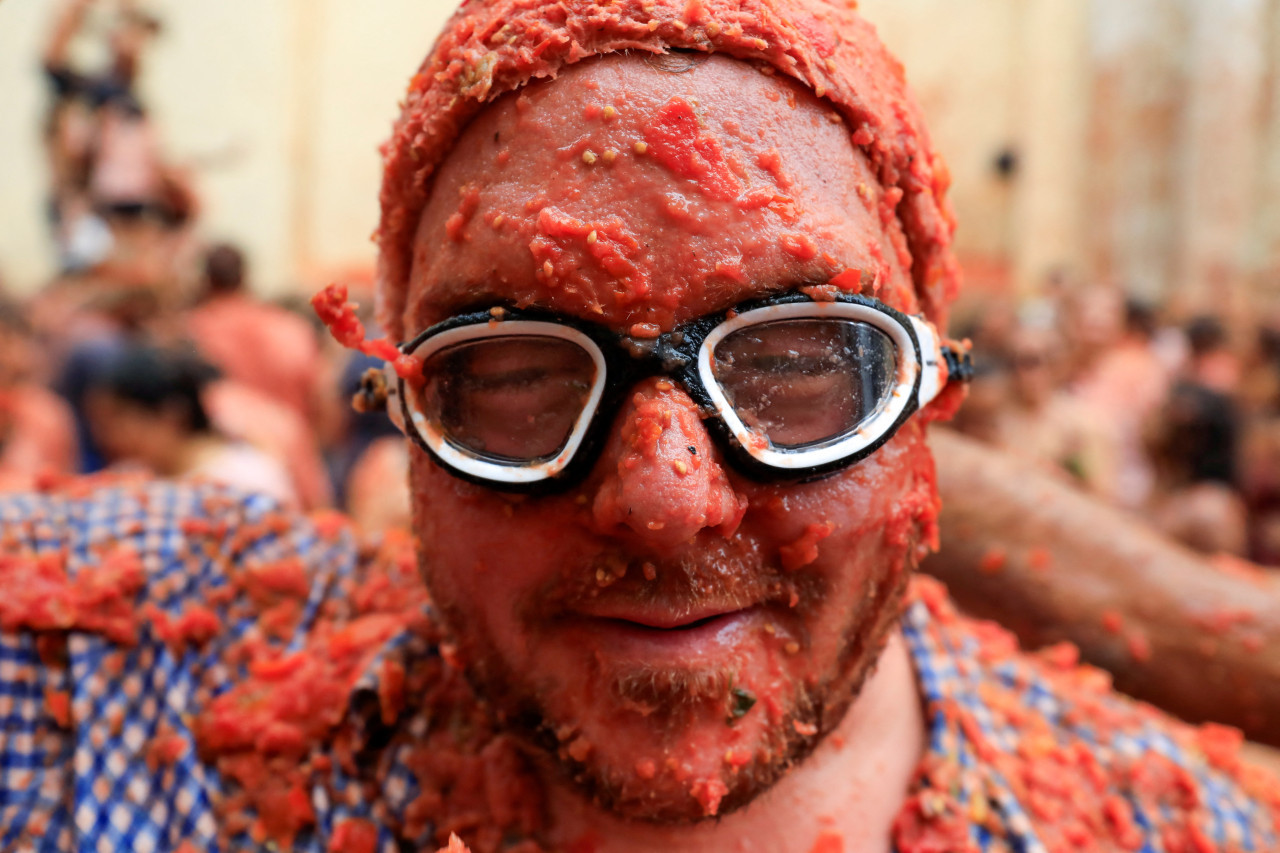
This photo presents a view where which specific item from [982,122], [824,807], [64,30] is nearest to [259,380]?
[64,30]

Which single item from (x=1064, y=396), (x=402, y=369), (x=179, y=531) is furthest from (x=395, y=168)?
(x=1064, y=396)

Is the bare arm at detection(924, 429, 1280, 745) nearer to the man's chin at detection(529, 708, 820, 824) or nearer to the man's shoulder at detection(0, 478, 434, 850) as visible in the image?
the man's chin at detection(529, 708, 820, 824)

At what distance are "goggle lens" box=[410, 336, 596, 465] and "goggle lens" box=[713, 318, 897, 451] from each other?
0.22 meters

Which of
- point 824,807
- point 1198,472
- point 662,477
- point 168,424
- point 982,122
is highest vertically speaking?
point 662,477

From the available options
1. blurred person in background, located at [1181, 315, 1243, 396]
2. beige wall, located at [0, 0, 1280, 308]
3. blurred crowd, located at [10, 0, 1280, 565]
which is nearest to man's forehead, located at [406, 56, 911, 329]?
blurred crowd, located at [10, 0, 1280, 565]

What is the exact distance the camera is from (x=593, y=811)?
161 centimetres

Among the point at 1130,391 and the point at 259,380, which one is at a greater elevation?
the point at 259,380

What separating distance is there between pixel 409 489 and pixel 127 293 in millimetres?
5281

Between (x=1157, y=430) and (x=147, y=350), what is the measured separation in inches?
234

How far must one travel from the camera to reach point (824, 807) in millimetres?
1647

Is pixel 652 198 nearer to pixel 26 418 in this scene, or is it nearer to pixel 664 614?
pixel 664 614

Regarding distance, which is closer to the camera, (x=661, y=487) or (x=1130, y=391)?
(x=661, y=487)

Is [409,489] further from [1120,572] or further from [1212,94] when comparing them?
[1212,94]

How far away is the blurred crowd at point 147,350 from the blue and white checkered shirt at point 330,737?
37 cm
